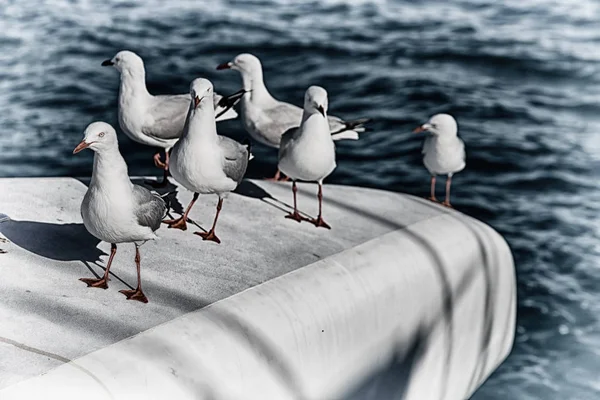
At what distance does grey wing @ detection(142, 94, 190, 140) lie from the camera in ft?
13.0

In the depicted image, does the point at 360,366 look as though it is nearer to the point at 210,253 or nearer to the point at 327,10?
the point at 210,253

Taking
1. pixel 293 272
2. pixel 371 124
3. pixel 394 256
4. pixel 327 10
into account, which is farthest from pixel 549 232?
pixel 327 10

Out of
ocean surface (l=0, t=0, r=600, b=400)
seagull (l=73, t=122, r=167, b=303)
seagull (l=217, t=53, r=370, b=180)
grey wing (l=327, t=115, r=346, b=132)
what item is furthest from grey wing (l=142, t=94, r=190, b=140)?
ocean surface (l=0, t=0, r=600, b=400)

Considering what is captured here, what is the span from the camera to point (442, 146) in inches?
188

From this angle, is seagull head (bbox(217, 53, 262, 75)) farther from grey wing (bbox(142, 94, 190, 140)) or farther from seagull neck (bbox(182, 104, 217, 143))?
seagull neck (bbox(182, 104, 217, 143))

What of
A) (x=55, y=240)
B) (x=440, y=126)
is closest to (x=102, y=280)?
(x=55, y=240)

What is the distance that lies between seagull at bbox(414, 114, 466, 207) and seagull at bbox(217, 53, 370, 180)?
1.36ft

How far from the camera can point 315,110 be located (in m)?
3.54

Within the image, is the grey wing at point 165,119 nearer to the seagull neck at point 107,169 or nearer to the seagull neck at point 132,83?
the seagull neck at point 132,83

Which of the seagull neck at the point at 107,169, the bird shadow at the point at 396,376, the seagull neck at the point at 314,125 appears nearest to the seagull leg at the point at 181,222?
the seagull neck at the point at 314,125

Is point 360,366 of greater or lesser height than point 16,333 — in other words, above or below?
below

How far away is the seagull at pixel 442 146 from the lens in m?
4.73

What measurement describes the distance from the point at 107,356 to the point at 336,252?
1160mm

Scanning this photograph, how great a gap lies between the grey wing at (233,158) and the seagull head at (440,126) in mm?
1510
